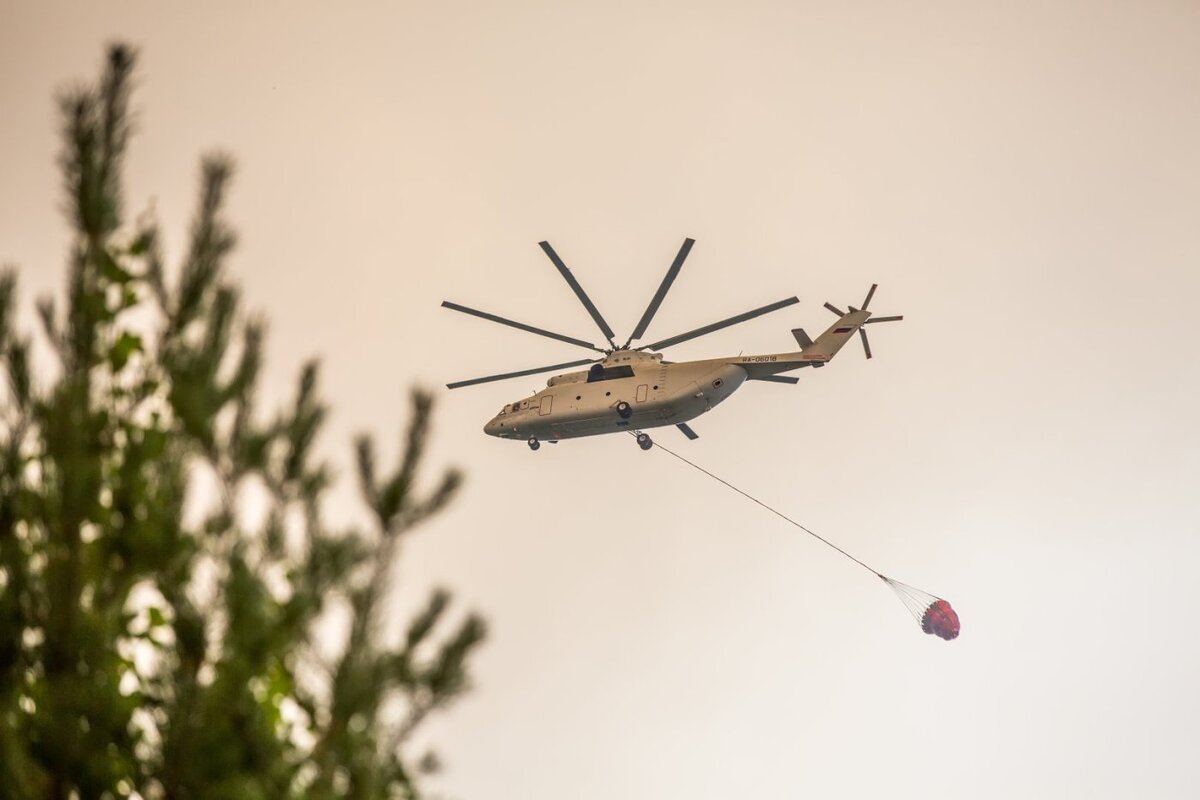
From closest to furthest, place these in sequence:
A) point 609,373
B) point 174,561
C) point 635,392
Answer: point 174,561, point 635,392, point 609,373

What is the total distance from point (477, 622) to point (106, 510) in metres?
0.76

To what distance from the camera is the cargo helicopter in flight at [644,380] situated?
47.3ft

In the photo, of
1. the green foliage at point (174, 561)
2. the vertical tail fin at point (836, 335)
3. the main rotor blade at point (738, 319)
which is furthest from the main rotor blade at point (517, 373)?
the green foliage at point (174, 561)

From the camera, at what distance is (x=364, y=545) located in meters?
2.44

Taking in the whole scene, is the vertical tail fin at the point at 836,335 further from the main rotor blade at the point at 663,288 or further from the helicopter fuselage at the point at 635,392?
the main rotor blade at the point at 663,288

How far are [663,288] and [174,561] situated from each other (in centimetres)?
1296

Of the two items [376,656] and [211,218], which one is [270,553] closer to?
[376,656]

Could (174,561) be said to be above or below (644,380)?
below

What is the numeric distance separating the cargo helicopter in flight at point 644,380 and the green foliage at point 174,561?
38.9 ft

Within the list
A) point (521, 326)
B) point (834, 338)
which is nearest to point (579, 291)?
point (521, 326)

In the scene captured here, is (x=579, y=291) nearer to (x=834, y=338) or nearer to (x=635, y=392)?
(x=635, y=392)

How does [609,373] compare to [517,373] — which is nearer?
[609,373]

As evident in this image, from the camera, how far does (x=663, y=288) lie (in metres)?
15.2

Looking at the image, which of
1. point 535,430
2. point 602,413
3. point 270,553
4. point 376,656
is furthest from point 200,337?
point 535,430
